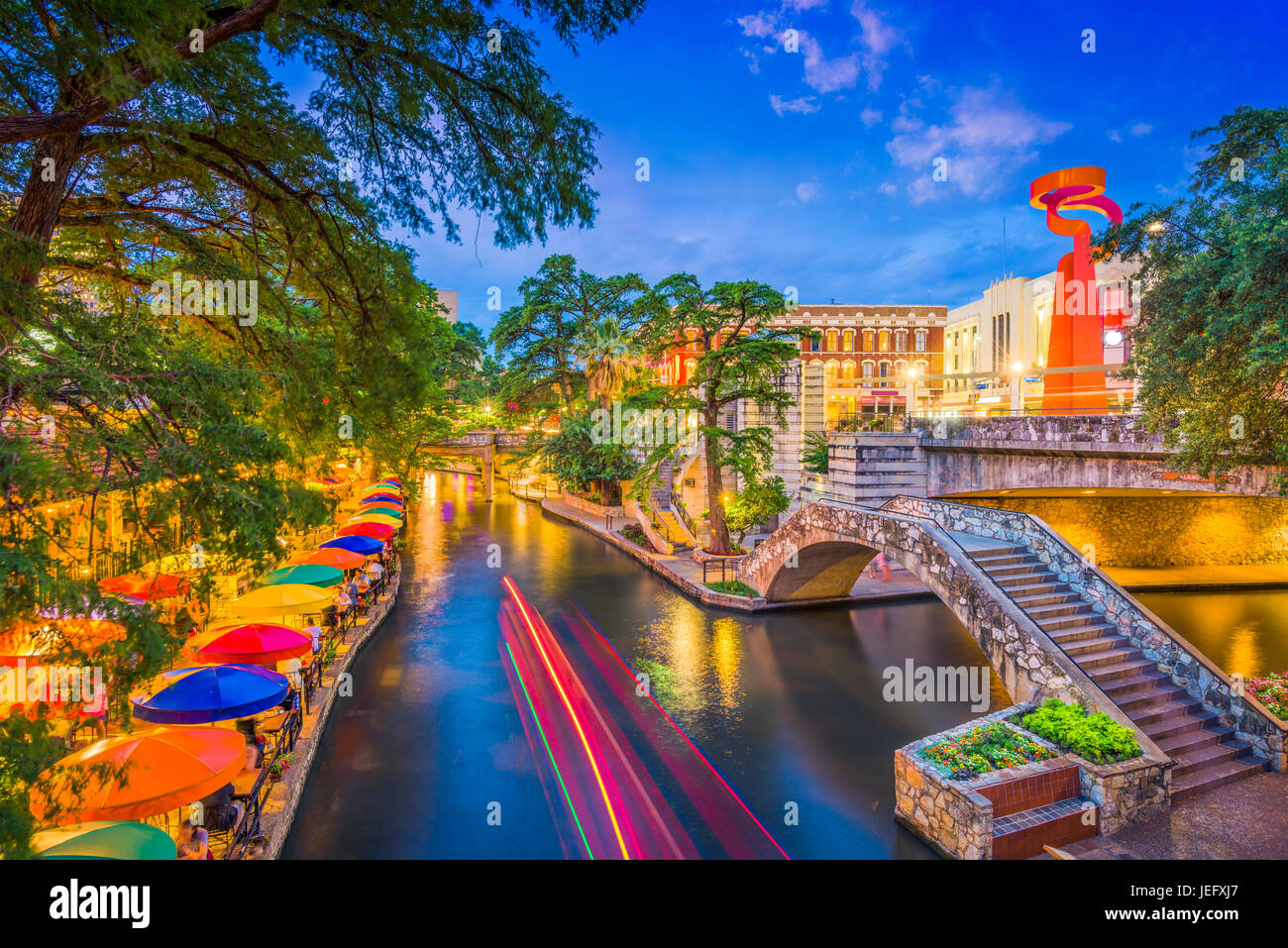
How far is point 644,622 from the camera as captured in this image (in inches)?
701

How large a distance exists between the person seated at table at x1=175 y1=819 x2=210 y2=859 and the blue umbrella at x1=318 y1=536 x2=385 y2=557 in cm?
1159

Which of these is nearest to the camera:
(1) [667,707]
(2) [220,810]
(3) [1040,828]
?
(3) [1040,828]

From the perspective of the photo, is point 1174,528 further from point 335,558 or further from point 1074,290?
point 335,558

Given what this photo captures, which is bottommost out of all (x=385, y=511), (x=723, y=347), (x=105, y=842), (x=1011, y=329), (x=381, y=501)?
(x=105, y=842)

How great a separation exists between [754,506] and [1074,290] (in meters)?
16.3

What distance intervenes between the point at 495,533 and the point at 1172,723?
93.9 feet

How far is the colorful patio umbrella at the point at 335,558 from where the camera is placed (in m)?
16.7

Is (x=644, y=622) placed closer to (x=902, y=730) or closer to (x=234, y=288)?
(x=902, y=730)

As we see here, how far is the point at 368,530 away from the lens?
65.3 ft

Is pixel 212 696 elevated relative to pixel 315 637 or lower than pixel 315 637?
elevated

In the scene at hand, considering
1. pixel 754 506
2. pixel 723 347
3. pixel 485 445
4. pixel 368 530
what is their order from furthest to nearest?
1. pixel 485 445
2. pixel 754 506
3. pixel 723 347
4. pixel 368 530

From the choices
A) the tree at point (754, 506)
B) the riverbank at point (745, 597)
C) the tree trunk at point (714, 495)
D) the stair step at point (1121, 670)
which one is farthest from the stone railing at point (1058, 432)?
the tree trunk at point (714, 495)

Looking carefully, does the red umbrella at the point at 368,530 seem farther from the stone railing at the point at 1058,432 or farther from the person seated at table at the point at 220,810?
the stone railing at the point at 1058,432

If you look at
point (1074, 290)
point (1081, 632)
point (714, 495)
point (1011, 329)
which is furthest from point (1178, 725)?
point (1011, 329)
